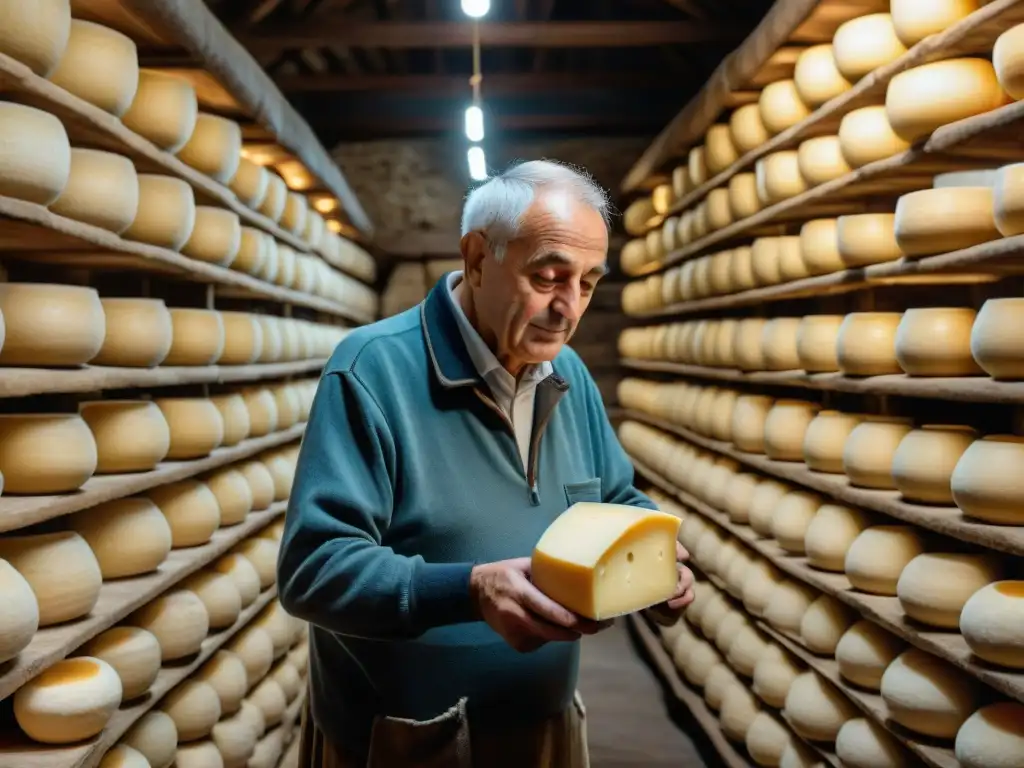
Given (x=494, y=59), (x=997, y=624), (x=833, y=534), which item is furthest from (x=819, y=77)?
(x=494, y=59)

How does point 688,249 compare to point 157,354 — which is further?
point 688,249

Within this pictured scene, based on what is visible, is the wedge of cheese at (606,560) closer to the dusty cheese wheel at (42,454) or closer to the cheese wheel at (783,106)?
the dusty cheese wheel at (42,454)

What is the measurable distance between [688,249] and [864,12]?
1684 millimetres

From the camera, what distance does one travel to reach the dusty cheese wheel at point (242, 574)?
3.15 m

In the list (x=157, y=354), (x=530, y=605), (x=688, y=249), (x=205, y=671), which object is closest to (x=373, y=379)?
(x=530, y=605)

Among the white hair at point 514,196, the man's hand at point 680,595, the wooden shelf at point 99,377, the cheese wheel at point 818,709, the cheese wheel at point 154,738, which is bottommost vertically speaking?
the cheese wheel at point 818,709

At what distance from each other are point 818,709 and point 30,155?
7.46 ft

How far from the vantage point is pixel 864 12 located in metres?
2.71

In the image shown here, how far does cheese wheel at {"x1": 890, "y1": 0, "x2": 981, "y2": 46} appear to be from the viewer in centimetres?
221

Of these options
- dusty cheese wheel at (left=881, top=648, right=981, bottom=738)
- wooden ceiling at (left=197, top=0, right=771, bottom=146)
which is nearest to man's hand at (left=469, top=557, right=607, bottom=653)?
dusty cheese wheel at (left=881, top=648, right=981, bottom=738)

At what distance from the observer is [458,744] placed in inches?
56.5

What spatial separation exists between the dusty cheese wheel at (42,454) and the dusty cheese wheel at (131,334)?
31 centimetres

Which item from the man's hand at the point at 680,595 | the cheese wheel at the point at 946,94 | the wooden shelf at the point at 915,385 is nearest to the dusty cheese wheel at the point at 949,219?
the cheese wheel at the point at 946,94

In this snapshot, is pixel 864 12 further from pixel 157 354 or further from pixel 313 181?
pixel 313 181
